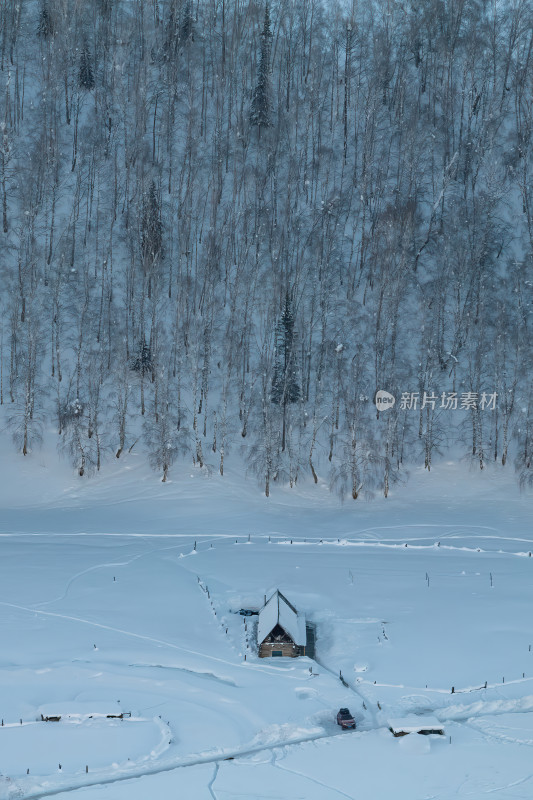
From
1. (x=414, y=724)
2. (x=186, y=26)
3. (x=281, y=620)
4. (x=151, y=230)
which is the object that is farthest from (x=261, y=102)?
(x=414, y=724)

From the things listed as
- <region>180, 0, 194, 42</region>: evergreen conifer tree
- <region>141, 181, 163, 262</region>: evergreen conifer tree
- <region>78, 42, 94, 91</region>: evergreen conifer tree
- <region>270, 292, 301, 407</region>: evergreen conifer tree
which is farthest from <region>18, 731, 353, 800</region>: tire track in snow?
<region>180, 0, 194, 42</region>: evergreen conifer tree

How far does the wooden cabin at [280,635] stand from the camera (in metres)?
26.3

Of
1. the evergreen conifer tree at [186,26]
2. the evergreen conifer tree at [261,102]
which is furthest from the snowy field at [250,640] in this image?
the evergreen conifer tree at [186,26]

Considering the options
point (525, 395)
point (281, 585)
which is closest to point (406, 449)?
point (525, 395)

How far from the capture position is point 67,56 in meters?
62.2

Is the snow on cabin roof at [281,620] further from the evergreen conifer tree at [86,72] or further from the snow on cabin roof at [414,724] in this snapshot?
the evergreen conifer tree at [86,72]

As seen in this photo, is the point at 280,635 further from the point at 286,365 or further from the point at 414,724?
the point at 286,365

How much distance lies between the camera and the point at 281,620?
86.7 ft

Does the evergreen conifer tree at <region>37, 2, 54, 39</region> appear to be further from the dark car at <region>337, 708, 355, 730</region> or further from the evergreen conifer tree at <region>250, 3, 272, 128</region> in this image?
the dark car at <region>337, 708, 355, 730</region>

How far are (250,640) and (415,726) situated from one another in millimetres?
7108

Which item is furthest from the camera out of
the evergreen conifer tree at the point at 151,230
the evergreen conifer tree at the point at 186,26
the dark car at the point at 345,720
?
the evergreen conifer tree at the point at 186,26

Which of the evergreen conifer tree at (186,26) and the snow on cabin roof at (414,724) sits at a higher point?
the evergreen conifer tree at (186,26)

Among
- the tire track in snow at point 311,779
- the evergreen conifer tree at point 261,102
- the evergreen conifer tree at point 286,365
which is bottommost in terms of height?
the tire track in snow at point 311,779

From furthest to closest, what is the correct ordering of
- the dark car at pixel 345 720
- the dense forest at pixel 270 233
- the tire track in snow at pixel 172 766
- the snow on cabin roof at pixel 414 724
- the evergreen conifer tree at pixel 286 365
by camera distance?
the evergreen conifer tree at pixel 286 365 < the dense forest at pixel 270 233 < the dark car at pixel 345 720 < the snow on cabin roof at pixel 414 724 < the tire track in snow at pixel 172 766
